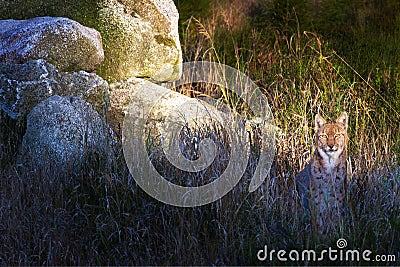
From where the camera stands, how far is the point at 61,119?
4449 millimetres

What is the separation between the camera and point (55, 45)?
15.2 ft

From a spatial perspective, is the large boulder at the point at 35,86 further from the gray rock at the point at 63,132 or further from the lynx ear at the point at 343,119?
the lynx ear at the point at 343,119

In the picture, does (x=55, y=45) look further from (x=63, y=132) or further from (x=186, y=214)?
(x=186, y=214)

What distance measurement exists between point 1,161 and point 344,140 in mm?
2263

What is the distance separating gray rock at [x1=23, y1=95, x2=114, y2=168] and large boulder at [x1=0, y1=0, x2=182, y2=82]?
0.48 meters

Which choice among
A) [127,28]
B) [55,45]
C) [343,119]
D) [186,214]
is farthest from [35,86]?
[343,119]

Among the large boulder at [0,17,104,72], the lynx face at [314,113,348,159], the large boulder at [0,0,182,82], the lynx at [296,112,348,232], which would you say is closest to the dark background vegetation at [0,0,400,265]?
the lynx at [296,112,348,232]

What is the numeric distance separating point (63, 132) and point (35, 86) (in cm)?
42

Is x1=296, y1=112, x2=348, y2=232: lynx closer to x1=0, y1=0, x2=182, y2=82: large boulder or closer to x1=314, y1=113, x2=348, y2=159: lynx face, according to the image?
x1=314, y1=113, x2=348, y2=159: lynx face

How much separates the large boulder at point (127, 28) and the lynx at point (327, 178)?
196 cm

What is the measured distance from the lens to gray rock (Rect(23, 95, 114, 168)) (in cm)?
422

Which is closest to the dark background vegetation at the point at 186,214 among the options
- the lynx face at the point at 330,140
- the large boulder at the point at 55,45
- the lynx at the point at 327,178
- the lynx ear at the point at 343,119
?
the lynx at the point at 327,178

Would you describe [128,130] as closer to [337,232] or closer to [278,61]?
[337,232]

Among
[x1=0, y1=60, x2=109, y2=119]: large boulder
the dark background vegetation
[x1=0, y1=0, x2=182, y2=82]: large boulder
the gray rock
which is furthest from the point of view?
[x1=0, y1=0, x2=182, y2=82]: large boulder
